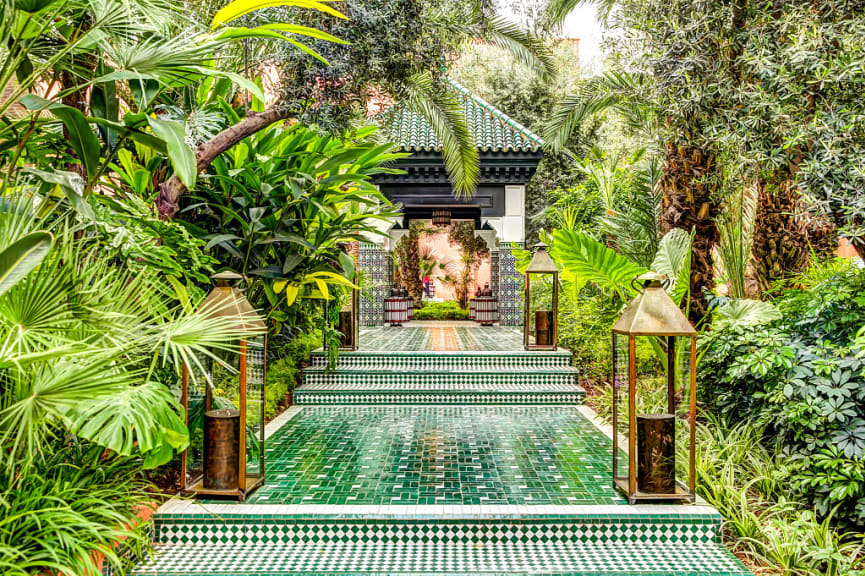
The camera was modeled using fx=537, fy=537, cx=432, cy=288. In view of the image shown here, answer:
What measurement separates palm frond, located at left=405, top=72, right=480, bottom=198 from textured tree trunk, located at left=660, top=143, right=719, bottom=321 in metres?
2.94

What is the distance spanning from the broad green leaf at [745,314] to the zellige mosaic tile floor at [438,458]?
1.44 metres

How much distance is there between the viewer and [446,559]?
3084 millimetres

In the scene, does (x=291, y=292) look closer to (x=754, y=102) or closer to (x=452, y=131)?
(x=754, y=102)

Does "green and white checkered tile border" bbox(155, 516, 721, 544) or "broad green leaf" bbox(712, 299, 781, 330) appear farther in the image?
"broad green leaf" bbox(712, 299, 781, 330)

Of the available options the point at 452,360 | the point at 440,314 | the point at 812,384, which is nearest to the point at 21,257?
the point at 812,384

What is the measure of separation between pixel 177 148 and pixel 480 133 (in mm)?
9344

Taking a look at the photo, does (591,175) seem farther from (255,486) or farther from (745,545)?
(255,486)

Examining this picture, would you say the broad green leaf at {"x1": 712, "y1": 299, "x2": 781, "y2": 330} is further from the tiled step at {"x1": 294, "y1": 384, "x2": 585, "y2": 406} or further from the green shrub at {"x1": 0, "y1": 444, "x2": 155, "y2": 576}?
the green shrub at {"x1": 0, "y1": 444, "x2": 155, "y2": 576}

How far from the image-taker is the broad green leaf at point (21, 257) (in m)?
1.70

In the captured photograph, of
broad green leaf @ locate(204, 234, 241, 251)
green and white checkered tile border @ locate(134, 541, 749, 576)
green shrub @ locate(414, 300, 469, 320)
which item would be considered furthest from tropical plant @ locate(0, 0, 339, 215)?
green shrub @ locate(414, 300, 469, 320)

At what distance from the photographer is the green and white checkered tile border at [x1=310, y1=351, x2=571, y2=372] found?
22.9 ft

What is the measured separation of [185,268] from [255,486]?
1525mm

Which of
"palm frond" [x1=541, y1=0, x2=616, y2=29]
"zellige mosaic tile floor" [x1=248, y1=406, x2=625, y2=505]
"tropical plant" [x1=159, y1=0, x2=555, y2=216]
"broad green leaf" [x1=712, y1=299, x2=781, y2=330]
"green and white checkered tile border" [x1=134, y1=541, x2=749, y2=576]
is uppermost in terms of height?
"palm frond" [x1=541, y1=0, x2=616, y2=29]

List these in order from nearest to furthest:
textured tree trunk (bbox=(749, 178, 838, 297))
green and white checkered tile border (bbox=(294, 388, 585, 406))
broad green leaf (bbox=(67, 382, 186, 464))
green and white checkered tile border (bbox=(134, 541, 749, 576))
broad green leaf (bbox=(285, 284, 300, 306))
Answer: broad green leaf (bbox=(67, 382, 186, 464)), green and white checkered tile border (bbox=(134, 541, 749, 576)), broad green leaf (bbox=(285, 284, 300, 306)), textured tree trunk (bbox=(749, 178, 838, 297)), green and white checkered tile border (bbox=(294, 388, 585, 406))
